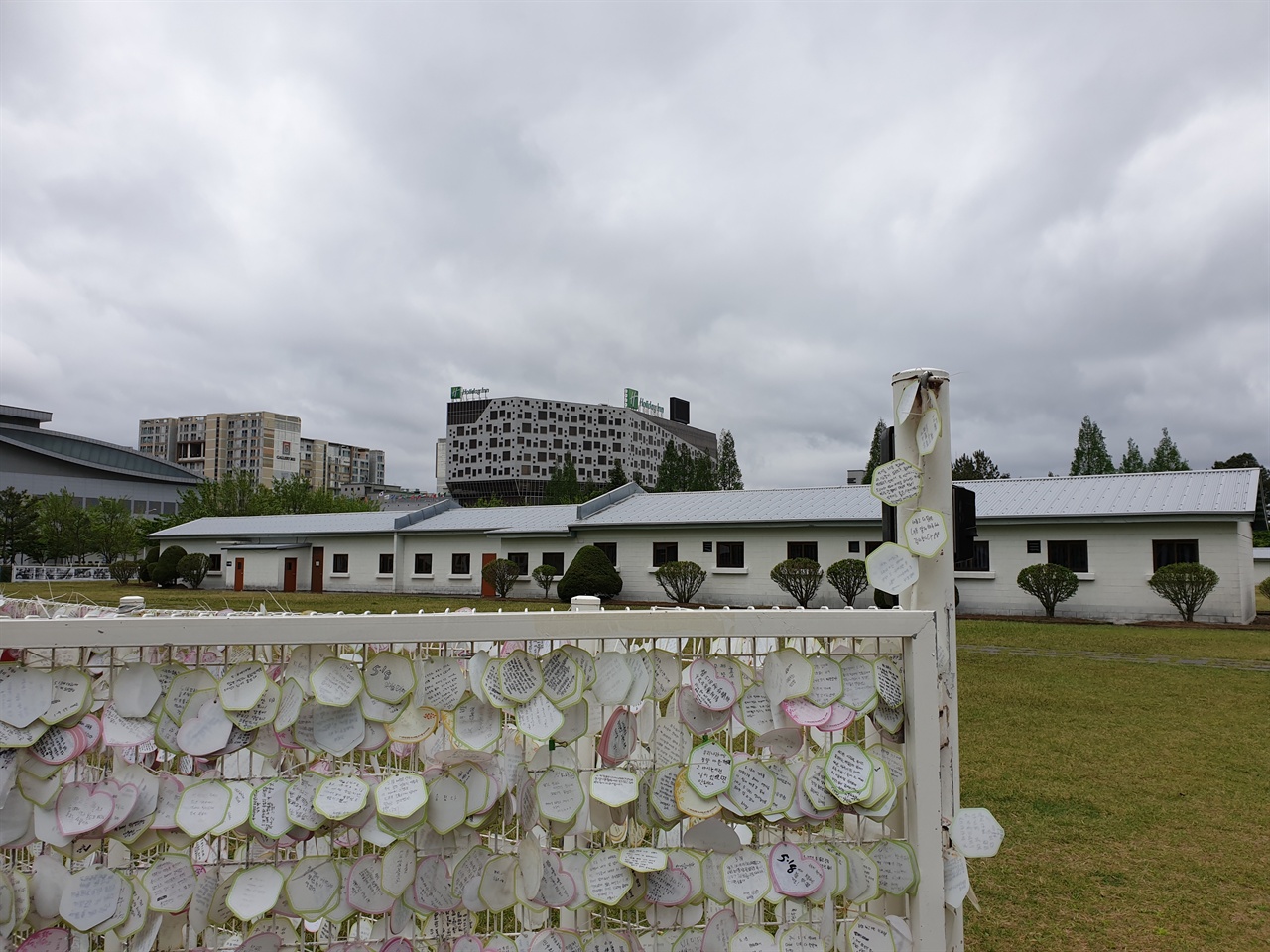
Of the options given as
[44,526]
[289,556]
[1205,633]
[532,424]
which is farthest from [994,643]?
[532,424]

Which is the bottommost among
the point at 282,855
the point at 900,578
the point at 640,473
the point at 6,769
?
the point at 282,855

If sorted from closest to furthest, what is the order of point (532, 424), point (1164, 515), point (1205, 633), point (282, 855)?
point (282, 855)
point (1205, 633)
point (1164, 515)
point (532, 424)

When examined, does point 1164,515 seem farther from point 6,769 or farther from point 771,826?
point 6,769

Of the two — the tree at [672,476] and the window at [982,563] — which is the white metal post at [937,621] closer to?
the window at [982,563]

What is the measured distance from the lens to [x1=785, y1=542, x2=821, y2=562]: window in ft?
72.8

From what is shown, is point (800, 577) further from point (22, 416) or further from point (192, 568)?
point (22, 416)

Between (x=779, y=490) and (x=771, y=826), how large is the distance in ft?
78.3

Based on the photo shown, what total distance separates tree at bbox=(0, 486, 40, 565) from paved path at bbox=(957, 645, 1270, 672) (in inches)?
1920

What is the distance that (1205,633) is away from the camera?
15.4 meters

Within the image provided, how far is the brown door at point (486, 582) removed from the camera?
1035 inches

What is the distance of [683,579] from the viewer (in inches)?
910

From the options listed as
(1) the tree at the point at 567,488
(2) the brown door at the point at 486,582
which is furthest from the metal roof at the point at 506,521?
(1) the tree at the point at 567,488

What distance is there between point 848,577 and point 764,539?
3.31 m

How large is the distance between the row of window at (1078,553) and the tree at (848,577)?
2509 mm
